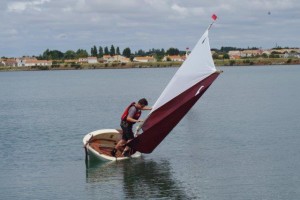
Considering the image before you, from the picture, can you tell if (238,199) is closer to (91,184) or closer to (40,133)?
(91,184)

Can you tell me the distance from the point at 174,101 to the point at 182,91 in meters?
0.55

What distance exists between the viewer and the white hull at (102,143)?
29562 millimetres

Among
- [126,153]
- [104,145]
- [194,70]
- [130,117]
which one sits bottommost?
[126,153]

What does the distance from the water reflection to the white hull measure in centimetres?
37

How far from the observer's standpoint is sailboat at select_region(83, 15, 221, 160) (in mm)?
28359

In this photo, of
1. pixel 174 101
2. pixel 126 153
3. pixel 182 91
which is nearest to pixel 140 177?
pixel 126 153

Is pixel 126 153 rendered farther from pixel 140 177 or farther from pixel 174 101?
pixel 174 101

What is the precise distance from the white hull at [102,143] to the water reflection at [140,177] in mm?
369

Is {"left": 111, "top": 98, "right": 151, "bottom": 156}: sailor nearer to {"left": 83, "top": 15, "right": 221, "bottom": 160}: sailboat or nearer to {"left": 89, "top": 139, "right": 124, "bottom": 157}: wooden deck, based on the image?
{"left": 83, "top": 15, "right": 221, "bottom": 160}: sailboat

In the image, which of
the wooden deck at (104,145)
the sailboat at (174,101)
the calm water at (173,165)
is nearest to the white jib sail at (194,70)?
the sailboat at (174,101)

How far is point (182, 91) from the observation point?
94.1 ft

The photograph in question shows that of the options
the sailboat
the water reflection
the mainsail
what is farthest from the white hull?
the mainsail

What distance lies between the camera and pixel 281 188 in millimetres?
24906

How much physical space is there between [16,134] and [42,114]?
57.5 feet
